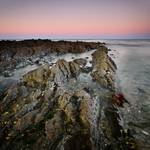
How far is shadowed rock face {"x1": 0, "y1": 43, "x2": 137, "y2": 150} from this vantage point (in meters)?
9.02

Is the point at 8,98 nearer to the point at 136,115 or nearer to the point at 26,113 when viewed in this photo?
the point at 26,113

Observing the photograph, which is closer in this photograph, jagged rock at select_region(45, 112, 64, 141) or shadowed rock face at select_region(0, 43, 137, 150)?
shadowed rock face at select_region(0, 43, 137, 150)

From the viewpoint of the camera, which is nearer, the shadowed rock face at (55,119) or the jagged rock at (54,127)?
the shadowed rock face at (55,119)

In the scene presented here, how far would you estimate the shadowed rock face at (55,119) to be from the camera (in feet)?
29.6

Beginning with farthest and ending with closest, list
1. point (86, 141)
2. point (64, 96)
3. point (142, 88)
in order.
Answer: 1. point (142, 88)
2. point (64, 96)
3. point (86, 141)

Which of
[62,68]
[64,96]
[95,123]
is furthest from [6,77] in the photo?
[95,123]

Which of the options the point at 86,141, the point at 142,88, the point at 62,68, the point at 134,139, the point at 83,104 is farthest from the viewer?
the point at 62,68

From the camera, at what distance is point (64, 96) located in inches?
495

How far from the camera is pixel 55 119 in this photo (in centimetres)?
1035

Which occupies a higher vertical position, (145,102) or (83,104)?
(83,104)

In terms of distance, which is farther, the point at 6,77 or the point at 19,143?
the point at 6,77

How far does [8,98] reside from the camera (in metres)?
13.0

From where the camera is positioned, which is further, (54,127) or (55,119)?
(55,119)

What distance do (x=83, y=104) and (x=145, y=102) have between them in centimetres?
525
